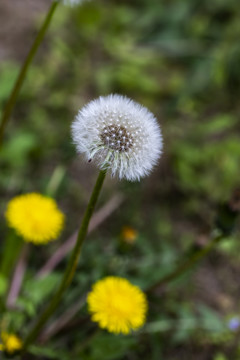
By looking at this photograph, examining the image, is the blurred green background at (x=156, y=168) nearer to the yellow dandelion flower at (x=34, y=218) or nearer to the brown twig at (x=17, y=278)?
the brown twig at (x=17, y=278)

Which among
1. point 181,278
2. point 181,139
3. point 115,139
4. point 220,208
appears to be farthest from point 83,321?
point 181,139

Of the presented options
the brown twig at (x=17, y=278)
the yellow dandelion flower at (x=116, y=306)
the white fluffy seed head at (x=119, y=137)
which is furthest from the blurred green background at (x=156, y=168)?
the yellow dandelion flower at (x=116, y=306)

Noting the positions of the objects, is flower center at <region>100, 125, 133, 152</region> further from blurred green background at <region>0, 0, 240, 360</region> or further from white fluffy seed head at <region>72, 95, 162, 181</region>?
blurred green background at <region>0, 0, 240, 360</region>

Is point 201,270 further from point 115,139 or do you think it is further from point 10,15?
point 10,15

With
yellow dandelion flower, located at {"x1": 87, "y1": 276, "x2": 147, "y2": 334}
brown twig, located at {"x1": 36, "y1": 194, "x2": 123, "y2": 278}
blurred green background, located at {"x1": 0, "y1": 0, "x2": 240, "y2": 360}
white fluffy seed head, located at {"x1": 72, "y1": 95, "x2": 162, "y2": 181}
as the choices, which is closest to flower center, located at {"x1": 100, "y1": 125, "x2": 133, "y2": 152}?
white fluffy seed head, located at {"x1": 72, "y1": 95, "x2": 162, "y2": 181}

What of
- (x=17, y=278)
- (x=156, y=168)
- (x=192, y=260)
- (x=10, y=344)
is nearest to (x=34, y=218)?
(x=17, y=278)
